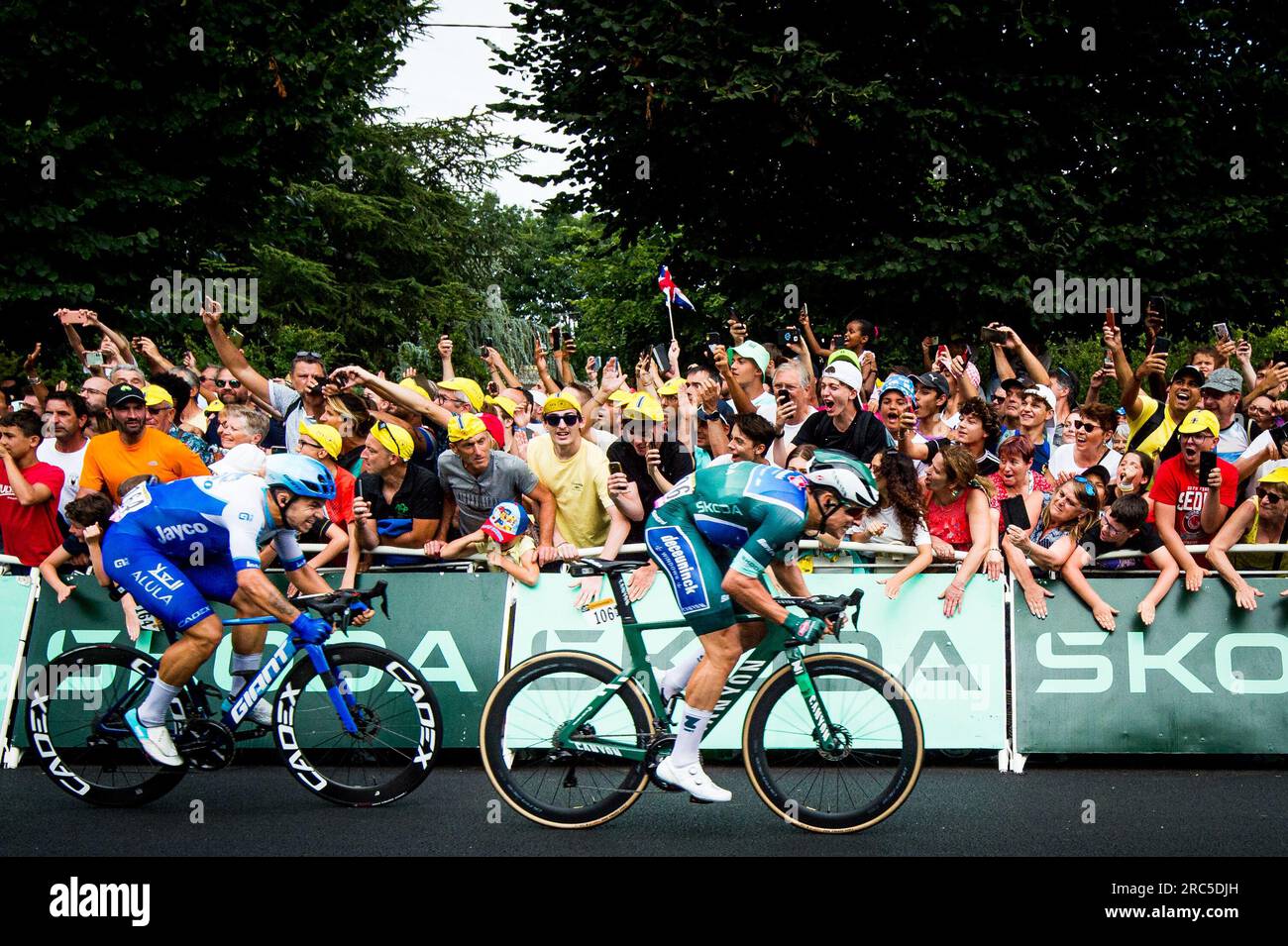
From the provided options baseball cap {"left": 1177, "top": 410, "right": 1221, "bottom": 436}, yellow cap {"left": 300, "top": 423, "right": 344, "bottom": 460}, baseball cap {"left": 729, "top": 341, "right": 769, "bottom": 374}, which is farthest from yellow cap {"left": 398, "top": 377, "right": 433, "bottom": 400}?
baseball cap {"left": 1177, "top": 410, "right": 1221, "bottom": 436}

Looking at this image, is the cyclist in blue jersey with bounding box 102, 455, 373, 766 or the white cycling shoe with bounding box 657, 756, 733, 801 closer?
the white cycling shoe with bounding box 657, 756, 733, 801

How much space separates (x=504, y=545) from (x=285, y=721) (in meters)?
2.00

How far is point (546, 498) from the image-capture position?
941 cm

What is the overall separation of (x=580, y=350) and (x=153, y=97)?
28028 mm

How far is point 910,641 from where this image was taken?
8.65m

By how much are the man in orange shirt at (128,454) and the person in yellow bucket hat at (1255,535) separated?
20.4 feet

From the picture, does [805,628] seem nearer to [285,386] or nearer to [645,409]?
[645,409]

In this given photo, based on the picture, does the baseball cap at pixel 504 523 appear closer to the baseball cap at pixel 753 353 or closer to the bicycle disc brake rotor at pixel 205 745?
the bicycle disc brake rotor at pixel 205 745

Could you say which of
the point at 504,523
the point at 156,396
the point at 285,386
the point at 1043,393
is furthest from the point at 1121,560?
the point at 285,386

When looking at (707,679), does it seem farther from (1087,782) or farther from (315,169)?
(315,169)

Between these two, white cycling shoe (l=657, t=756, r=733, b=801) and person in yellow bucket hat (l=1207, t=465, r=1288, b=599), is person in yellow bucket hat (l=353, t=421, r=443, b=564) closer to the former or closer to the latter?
white cycling shoe (l=657, t=756, r=733, b=801)

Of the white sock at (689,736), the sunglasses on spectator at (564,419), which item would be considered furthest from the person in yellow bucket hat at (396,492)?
the white sock at (689,736)

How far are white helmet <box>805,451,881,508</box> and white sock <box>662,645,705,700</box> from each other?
1.01 m

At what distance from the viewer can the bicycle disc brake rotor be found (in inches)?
296
